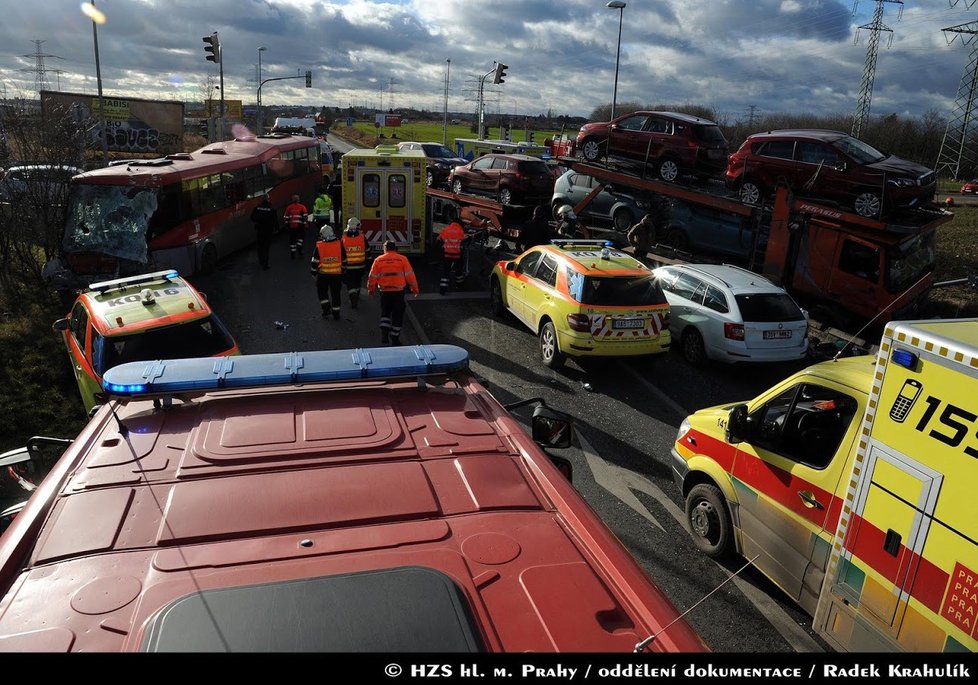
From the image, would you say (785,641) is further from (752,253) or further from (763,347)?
(752,253)

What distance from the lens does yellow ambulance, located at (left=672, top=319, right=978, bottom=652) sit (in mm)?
3738

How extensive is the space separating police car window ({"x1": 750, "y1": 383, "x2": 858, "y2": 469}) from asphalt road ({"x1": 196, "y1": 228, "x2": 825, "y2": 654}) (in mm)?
1304

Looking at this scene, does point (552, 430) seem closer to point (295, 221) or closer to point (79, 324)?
point (79, 324)

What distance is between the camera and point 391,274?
1071 centimetres

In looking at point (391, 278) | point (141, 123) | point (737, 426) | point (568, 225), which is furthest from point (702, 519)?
point (141, 123)

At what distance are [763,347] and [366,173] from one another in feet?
32.1

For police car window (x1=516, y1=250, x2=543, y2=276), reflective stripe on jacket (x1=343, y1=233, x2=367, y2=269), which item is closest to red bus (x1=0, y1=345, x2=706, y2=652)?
police car window (x1=516, y1=250, x2=543, y2=276)

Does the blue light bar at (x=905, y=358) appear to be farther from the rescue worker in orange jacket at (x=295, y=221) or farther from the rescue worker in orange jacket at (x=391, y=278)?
the rescue worker in orange jacket at (x=295, y=221)

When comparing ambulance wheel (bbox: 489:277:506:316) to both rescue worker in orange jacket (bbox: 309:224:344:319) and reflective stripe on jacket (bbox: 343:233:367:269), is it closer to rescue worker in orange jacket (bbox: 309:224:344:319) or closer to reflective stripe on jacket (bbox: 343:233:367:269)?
reflective stripe on jacket (bbox: 343:233:367:269)

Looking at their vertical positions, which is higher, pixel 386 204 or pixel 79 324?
pixel 386 204

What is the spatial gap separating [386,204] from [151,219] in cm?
506

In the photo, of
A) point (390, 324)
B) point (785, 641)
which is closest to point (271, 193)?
point (390, 324)

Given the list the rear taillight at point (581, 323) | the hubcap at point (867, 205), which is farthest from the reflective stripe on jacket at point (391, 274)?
the hubcap at point (867, 205)
